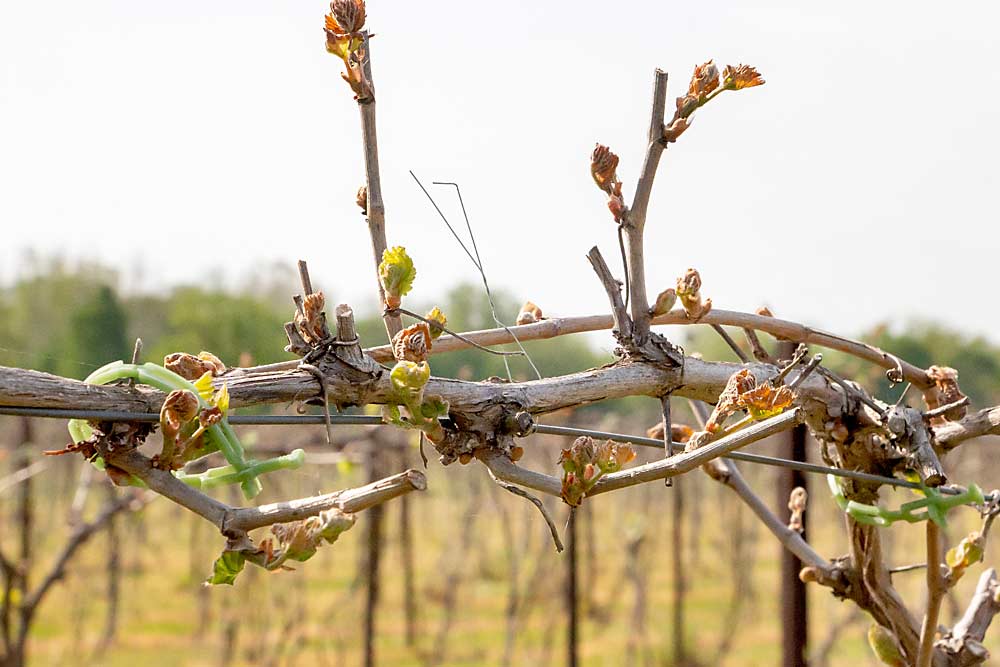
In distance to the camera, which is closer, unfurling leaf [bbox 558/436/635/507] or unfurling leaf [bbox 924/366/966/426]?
unfurling leaf [bbox 558/436/635/507]

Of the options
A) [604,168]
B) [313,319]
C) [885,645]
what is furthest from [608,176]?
[885,645]

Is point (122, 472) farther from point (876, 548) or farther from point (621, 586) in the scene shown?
point (621, 586)

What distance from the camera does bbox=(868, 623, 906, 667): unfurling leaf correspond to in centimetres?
133

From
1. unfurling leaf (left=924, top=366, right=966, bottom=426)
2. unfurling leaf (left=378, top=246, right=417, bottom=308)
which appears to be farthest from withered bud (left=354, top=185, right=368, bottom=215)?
unfurling leaf (left=924, top=366, right=966, bottom=426)

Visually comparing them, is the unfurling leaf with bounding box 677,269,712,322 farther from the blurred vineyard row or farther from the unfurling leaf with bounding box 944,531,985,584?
the blurred vineyard row

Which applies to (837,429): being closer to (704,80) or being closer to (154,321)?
(704,80)

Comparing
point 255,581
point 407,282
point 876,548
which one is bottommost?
point 255,581

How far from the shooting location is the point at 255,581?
6.16m

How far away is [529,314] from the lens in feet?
3.77

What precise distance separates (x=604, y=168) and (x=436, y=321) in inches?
10.4

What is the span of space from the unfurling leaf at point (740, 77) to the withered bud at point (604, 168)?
13 cm

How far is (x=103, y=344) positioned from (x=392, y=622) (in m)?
4.94

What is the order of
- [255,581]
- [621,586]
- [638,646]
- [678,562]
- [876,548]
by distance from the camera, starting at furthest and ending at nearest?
[621,586], [638,646], [255,581], [678,562], [876,548]

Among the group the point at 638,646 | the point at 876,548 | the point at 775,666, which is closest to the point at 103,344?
the point at 638,646
